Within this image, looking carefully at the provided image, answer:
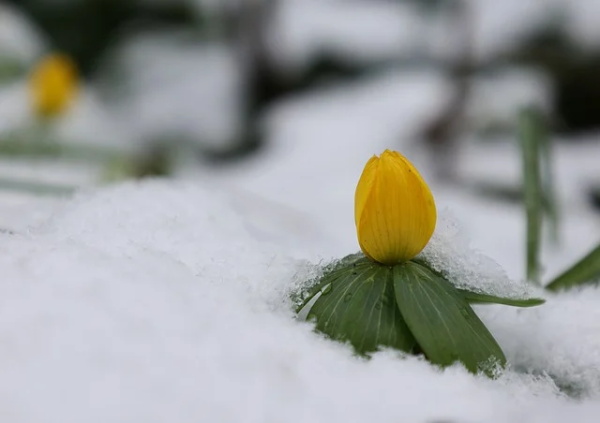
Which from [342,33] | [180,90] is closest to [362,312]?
[180,90]

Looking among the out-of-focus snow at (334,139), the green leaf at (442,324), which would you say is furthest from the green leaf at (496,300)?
the out-of-focus snow at (334,139)

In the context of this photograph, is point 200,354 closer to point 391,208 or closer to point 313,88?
point 391,208

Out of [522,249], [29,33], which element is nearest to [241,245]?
[522,249]

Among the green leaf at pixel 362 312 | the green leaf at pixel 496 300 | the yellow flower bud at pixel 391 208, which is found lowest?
the green leaf at pixel 362 312

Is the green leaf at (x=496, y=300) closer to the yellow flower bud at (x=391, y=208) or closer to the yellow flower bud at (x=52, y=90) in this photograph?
the yellow flower bud at (x=391, y=208)

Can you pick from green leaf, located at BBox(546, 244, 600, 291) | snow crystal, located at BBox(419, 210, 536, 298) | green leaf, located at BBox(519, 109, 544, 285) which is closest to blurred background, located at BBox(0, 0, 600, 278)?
green leaf, located at BBox(519, 109, 544, 285)

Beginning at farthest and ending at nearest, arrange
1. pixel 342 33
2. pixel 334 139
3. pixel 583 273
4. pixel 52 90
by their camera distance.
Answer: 1. pixel 342 33
2. pixel 334 139
3. pixel 52 90
4. pixel 583 273
